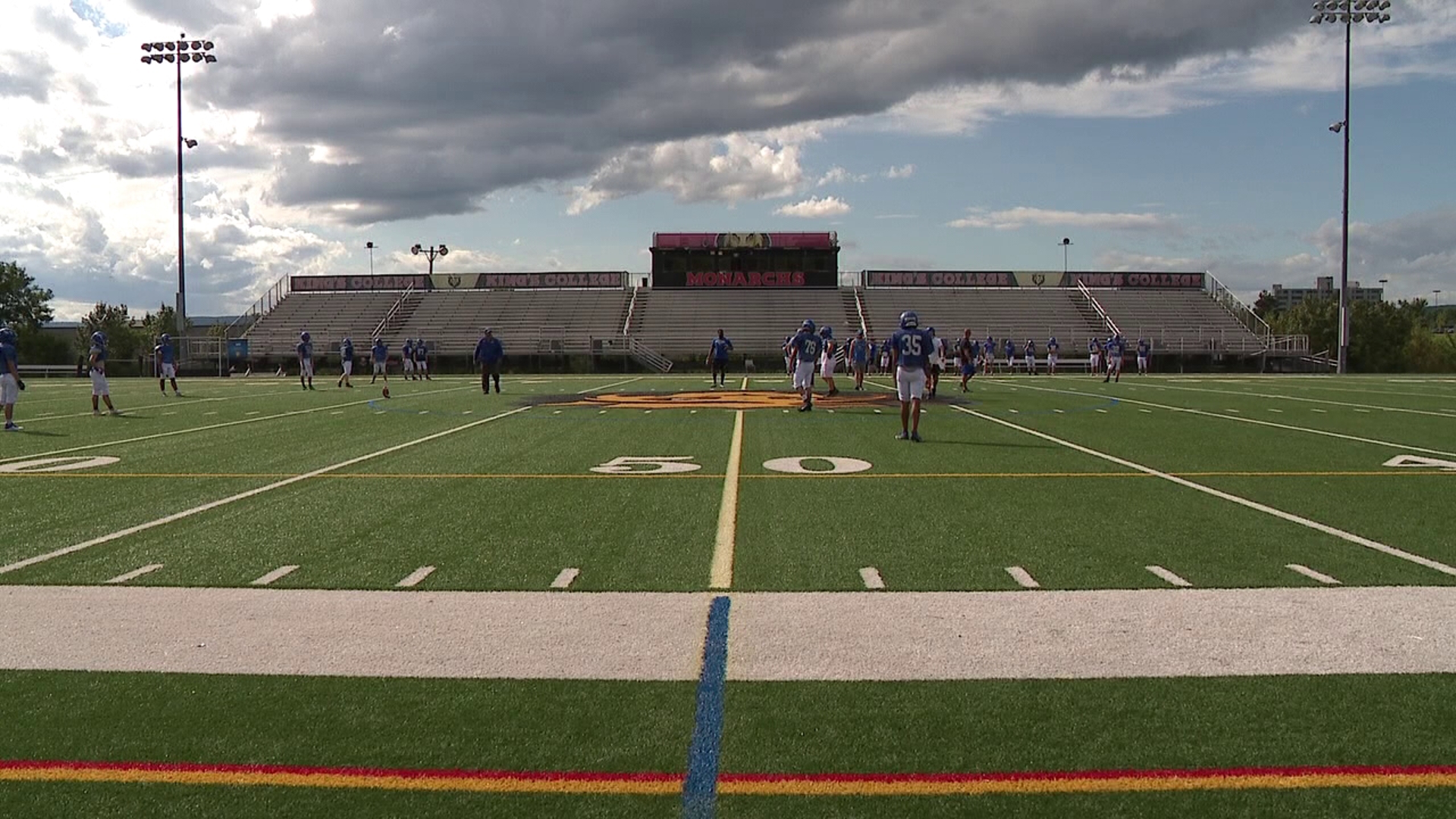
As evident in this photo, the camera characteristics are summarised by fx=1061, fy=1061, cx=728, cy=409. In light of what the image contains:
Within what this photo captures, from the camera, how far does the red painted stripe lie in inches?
133

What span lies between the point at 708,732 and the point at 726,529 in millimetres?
3883

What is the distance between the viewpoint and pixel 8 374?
16.5 m

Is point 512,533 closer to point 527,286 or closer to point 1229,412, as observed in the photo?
point 1229,412

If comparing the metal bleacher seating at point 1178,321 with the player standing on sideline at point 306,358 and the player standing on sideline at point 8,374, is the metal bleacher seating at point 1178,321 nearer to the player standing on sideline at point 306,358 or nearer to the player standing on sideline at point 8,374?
the player standing on sideline at point 306,358

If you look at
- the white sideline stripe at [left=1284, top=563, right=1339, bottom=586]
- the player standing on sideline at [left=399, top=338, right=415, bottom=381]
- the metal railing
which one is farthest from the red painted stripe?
the metal railing

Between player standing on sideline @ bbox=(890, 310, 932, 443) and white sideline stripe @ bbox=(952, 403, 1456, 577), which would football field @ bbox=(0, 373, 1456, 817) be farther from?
player standing on sideline @ bbox=(890, 310, 932, 443)

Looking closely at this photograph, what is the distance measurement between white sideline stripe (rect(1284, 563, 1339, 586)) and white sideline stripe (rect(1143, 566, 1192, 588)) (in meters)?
0.74

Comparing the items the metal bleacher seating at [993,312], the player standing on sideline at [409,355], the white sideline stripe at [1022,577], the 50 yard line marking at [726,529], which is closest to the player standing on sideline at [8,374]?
the 50 yard line marking at [726,529]

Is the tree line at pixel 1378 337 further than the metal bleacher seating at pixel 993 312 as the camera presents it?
No

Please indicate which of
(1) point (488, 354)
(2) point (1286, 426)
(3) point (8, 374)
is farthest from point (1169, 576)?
(1) point (488, 354)

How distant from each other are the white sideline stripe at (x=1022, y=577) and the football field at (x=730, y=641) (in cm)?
3

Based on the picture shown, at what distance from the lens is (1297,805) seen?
3182mm

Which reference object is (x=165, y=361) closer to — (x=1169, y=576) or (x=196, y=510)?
(x=196, y=510)

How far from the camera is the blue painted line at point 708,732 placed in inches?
127
